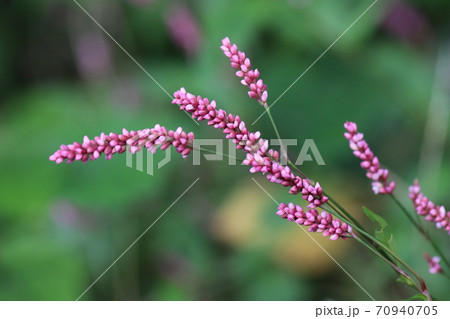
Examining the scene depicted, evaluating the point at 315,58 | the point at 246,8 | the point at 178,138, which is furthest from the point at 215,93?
the point at 178,138

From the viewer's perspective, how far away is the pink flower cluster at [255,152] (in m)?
0.88

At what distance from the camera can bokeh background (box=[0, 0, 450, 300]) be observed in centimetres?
239

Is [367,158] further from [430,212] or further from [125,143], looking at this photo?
[125,143]

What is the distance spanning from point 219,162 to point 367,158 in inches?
79.4

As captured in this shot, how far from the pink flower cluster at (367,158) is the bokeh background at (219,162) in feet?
4.35

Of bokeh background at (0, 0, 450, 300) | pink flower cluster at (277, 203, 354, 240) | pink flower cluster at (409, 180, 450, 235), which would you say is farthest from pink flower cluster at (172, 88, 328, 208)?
bokeh background at (0, 0, 450, 300)

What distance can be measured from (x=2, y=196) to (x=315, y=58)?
1.65 m

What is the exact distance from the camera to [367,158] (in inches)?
37.0

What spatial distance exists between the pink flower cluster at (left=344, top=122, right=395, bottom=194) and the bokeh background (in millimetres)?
1327

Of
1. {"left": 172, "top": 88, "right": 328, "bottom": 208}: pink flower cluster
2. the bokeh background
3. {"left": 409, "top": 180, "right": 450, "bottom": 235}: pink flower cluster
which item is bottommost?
{"left": 409, "top": 180, "right": 450, "bottom": 235}: pink flower cluster

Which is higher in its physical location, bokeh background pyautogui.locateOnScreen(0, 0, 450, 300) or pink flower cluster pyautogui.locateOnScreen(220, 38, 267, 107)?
bokeh background pyautogui.locateOnScreen(0, 0, 450, 300)

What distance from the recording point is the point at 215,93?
2.61m

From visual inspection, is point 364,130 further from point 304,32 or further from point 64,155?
point 64,155

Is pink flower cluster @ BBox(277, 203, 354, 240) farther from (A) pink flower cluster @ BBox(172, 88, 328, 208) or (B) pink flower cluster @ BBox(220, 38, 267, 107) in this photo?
(B) pink flower cluster @ BBox(220, 38, 267, 107)
